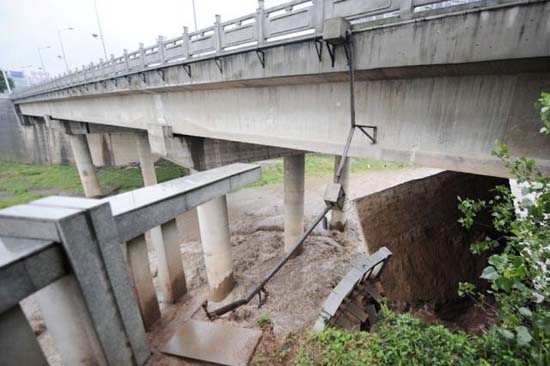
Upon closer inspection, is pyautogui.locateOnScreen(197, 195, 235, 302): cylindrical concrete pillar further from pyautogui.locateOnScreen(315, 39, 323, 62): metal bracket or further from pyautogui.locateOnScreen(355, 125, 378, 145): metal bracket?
pyautogui.locateOnScreen(315, 39, 323, 62): metal bracket

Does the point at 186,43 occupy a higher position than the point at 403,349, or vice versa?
the point at 186,43

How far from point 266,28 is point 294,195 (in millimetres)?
7901

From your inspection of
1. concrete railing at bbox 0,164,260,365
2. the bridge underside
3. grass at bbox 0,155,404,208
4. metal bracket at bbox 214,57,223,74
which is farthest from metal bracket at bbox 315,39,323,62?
grass at bbox 0,155,404,208

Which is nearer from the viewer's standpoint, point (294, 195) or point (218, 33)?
point (218, 33)

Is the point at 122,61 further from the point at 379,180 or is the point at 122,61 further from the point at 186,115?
the point at 379,180

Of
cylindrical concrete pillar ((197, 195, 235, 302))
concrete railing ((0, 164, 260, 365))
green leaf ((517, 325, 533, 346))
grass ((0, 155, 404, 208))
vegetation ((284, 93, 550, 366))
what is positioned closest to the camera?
concrete railing ((0, 164, 260, 365))

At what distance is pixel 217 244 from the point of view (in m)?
8.84

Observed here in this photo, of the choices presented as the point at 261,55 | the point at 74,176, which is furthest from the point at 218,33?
the point at 74,176

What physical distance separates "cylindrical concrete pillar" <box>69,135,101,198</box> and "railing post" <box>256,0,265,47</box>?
22774 millimetres

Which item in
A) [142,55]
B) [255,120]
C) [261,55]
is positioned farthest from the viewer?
[142,55]

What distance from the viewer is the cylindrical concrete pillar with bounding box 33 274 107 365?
6.42 ft

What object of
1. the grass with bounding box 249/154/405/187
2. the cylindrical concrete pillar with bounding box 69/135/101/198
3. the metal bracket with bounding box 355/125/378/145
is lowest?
the grass with bounding box 249/154/405/187

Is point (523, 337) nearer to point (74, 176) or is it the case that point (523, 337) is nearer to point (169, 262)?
point (169, 262)

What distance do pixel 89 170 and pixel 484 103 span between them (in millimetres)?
26551
